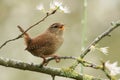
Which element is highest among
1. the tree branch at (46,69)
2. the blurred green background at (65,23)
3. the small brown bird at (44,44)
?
the blurred green background at (65,23)

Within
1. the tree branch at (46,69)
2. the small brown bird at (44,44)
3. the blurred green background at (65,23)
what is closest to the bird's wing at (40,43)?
the small brown bird at (44,44)

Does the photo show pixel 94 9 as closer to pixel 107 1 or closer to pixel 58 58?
pixel 107 1

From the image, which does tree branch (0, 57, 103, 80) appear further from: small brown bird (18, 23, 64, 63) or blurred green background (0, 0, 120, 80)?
blurred green background (0, 0, 120, 80)

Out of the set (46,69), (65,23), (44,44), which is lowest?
(46,69)

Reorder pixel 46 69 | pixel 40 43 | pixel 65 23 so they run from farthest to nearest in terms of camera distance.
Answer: pixel 65 23 → pixel 40 43 → pixel 46 69

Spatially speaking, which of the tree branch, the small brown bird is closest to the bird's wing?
the small brown bird

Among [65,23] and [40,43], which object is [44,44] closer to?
[40,43]

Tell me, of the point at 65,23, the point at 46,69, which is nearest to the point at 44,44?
the point at 46,69

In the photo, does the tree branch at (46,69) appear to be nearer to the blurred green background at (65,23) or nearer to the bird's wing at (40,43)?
the bird's wing at (40,43)

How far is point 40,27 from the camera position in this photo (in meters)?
10.4

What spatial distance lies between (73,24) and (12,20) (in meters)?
1.05

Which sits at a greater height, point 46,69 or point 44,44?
point 44,44

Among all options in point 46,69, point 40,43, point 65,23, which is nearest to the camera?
point 46,69

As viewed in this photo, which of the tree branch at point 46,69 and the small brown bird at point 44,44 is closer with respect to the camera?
the tree branch at point 46,69
